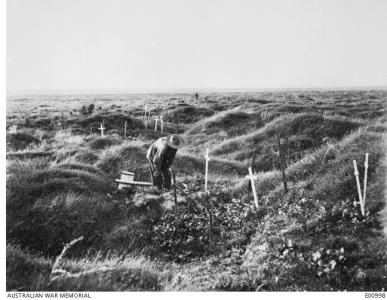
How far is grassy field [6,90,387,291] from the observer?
21.4 ft

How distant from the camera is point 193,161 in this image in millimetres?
→ 9289

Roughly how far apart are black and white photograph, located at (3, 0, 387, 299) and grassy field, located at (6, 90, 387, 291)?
0.11ft

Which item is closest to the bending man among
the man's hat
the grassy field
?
the man's hat

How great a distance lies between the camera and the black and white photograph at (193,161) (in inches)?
261

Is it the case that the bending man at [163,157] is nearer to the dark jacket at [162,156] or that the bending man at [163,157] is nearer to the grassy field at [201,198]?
the dark jacket at [162,156]

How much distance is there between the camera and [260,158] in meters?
9.60

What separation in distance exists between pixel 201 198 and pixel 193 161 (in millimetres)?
1151

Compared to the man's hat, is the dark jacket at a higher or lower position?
lower

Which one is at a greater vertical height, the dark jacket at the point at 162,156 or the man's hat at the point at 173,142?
the man's hat at the point at 173,142

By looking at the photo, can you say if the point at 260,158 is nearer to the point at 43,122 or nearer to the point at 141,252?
the point at 141,252

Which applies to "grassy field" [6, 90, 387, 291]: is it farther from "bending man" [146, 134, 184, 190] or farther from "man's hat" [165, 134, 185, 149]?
"man's hat" [165, 134, 185, 149]

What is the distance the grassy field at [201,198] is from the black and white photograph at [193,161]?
0.11ft

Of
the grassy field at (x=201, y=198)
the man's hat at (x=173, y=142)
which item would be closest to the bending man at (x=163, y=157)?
the man's hat at (x=173, y=142)

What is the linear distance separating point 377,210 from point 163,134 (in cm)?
530
